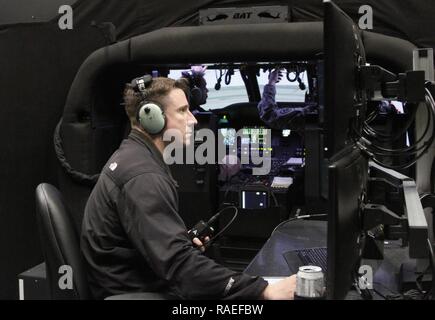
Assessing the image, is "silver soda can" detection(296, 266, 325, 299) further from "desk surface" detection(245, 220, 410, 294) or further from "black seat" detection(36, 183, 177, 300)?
"black seat" detection(36, 183, 177, 300)

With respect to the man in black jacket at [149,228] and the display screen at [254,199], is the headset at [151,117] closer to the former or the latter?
the man in black jacket at [149,228]

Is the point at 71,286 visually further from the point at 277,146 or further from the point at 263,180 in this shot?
the point at 277,146

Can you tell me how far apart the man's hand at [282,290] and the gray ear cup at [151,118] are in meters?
0.82

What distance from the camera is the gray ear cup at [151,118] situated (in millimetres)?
2119

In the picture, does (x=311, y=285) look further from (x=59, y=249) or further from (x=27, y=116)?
(x=27, y=116)

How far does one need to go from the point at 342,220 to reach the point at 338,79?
35 cm

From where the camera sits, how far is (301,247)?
253 centimetres

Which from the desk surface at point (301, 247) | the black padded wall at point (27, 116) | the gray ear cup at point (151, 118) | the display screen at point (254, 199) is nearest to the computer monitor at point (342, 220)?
the desk surface at point (301, 247)

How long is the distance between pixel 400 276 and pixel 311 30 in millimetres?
1729

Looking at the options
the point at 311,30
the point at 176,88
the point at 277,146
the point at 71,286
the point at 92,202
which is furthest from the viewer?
the point at 277,146

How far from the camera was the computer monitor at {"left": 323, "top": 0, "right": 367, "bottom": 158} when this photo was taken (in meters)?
1.24

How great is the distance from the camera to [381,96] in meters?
1.71

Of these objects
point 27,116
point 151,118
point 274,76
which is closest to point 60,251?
point 151,118
